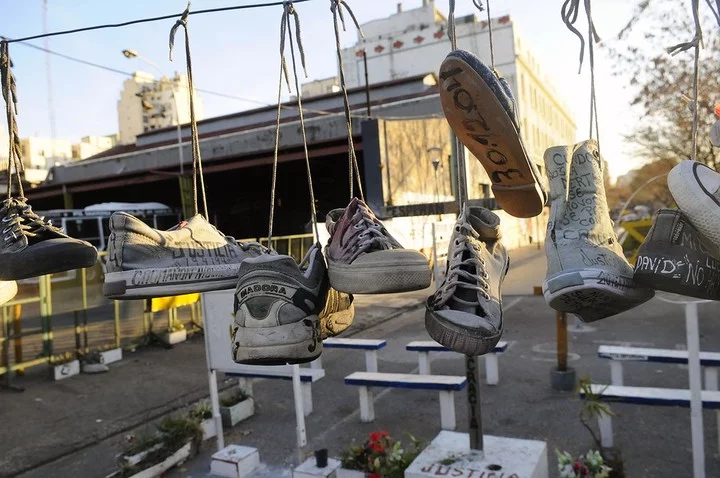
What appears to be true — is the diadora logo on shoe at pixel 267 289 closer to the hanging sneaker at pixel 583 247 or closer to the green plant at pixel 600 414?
the hanging sneaker at pixel 583 247

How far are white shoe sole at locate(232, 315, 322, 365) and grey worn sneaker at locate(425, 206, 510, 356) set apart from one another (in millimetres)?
427

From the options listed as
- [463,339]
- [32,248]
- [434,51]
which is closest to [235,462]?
[32,248]

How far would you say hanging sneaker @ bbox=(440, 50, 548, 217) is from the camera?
1.68 m

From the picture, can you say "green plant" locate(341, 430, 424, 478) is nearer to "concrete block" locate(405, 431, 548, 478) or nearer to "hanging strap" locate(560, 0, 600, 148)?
"concrete block" locate(405, 431, 548, 478)

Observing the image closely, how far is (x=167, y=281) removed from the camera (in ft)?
7.11

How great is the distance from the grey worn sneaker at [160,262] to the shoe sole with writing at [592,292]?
1352 millimetres

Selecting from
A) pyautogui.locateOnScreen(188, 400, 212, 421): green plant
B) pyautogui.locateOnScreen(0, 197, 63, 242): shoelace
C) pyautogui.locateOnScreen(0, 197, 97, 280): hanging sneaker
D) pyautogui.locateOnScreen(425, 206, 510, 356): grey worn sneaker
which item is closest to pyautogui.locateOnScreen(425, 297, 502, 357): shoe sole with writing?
pyautogui.locateOnScreen(425, 206, 510, 356): grey worn sneaker

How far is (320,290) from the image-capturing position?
192 centimetres

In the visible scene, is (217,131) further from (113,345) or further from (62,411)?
(62,411)

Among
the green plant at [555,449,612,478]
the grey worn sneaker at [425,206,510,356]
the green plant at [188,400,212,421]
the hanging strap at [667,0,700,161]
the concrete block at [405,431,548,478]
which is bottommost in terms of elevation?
the green plant at [188,400,212,421]

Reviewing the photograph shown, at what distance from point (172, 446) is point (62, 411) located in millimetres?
2652

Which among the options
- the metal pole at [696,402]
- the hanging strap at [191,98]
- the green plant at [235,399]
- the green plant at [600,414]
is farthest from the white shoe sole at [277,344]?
the green plant at [235,399]

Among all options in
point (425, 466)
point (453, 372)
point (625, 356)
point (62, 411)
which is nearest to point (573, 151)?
point (425, 466)

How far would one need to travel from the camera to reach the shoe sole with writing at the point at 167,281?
2090 mm
